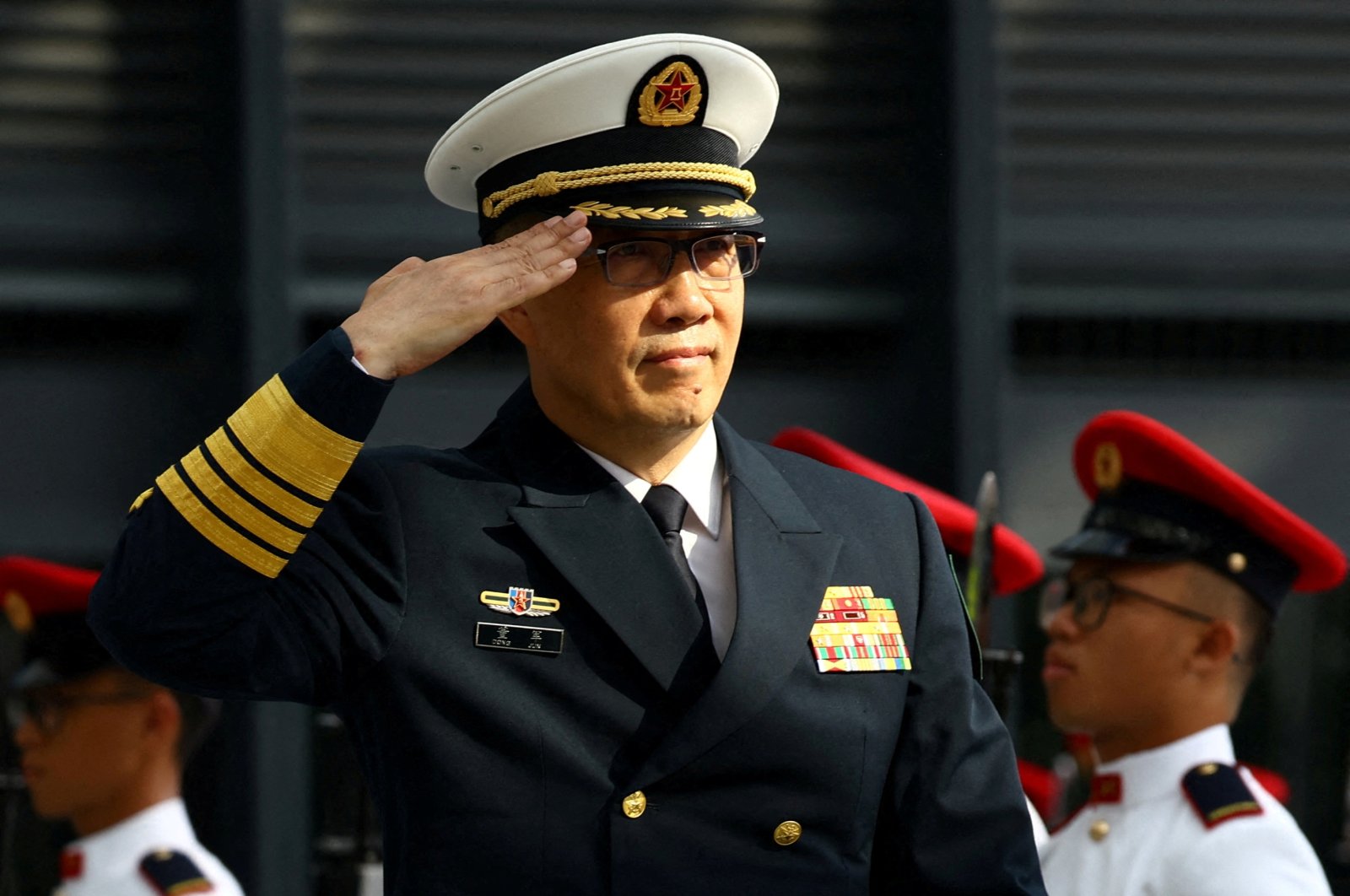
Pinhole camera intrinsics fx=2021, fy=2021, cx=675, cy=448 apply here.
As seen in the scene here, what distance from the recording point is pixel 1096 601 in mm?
4633

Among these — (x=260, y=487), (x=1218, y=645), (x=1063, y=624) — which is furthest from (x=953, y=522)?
(x=260, y=487)

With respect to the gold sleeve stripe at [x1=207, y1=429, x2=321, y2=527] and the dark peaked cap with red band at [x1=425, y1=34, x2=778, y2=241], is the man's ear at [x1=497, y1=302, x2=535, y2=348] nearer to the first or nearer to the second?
the dark peaked cap with red band at [x1=425, y1=34, x2=778, y2=241]

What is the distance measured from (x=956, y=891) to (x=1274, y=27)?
4955 mm

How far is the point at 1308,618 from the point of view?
6.30 metres

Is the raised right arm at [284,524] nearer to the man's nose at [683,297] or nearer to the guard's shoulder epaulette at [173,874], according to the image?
the man's nose at [683,297]

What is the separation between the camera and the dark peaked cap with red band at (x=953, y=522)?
15.5 feet

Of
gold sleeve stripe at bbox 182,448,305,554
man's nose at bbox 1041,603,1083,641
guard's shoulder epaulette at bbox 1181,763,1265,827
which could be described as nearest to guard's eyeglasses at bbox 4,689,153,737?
man's nose at bbox 1041,603,1083,641

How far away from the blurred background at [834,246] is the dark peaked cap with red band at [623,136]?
11.8 ft

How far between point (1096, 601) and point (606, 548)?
2430mm

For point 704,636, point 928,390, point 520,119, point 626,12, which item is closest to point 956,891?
point 704,636

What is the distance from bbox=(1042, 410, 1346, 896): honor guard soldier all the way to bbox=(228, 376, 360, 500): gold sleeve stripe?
2679mm

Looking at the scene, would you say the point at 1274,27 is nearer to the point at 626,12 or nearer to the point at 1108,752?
the point at 626,12

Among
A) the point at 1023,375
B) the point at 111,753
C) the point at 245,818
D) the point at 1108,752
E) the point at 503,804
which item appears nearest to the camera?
the point at 503,804

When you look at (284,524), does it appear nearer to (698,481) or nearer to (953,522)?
(698,481)
